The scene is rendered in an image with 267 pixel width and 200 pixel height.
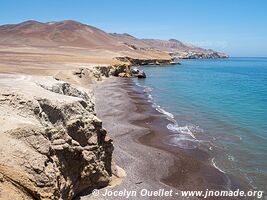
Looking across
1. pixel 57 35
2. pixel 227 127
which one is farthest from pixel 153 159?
pixel 57 35

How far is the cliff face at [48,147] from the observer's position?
6316 mm

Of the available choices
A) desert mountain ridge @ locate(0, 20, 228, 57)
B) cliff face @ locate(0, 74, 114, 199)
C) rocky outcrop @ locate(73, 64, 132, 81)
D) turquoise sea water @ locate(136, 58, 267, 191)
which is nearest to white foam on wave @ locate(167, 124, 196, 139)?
turquoise sea water @ locate(136, 58, 267, 191)

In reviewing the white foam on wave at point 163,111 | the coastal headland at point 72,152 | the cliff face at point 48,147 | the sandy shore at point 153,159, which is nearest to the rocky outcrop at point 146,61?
the white foam on wave at point 163,111

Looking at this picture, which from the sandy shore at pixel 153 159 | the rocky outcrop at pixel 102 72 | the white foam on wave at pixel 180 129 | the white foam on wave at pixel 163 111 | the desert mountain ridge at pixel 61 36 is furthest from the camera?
the desert mountain ridge at pixel 61 36

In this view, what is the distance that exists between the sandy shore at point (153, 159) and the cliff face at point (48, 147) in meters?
0.90

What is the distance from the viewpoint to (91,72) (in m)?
37.7

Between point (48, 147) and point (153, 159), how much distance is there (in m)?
7.13

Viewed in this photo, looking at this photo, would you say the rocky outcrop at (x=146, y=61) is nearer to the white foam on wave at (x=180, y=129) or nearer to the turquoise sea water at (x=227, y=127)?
the turquoise sea water at (x=227, y=127)

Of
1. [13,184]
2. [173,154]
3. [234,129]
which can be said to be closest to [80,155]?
[13,184]

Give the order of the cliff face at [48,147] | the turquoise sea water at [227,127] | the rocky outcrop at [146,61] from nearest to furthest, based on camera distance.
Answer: the cliff face at [48,147], the turquoise sea water at [227,127], the rocky outcrop at [146,61]

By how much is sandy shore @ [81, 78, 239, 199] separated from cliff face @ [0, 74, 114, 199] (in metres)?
0.90

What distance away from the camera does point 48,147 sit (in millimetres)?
7074

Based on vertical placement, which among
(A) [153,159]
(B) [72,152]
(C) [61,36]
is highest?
(C) [61,36]

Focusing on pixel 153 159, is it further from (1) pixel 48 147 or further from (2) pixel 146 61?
(2) pixel 146 61
